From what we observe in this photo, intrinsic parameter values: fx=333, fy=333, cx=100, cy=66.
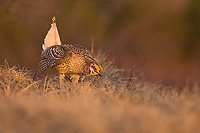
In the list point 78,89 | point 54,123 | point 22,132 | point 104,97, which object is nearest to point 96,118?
point 54,123

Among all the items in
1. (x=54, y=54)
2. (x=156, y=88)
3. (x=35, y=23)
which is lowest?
(x=156, y=88)

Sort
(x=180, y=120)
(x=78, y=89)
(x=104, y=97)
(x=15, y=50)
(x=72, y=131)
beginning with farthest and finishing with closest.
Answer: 1. (x=15, y=50)
2. (x=78, y=89)
3. (x=104, y=97)
4. (x=180, y=120)
5. (x=72, y=131)

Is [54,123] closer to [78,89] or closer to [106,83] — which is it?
[78,89]

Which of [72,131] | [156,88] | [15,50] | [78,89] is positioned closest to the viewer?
[72,131]

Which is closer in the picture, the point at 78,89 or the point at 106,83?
the point at 78,89

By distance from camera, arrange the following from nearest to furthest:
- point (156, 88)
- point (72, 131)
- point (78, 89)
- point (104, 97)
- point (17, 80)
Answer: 1. point (72, 131)
2. point (104, 97)
3. point (78, 89)
4. point (17, 80)
5. point (156, 88)

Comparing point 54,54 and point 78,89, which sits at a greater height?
point 54,54

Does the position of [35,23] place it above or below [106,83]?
above

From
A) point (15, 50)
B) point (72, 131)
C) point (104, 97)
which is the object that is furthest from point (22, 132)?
point (15, 50)

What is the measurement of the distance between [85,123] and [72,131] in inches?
4.3

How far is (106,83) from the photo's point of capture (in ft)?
15.1

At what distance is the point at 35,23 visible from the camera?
14.1m

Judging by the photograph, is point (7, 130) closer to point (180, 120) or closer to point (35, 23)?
point (180, 120)

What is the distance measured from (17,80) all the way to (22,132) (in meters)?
2.06
